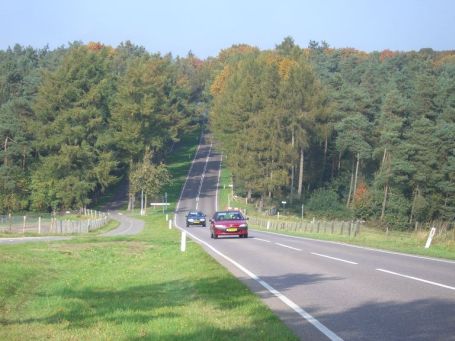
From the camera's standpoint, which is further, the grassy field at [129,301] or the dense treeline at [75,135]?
the dense treeline at [75,135]

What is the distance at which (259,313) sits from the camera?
37.0 feet

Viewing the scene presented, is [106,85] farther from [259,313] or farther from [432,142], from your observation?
[259,313]

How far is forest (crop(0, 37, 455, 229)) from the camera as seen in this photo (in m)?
82.9

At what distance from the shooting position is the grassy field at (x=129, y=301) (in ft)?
32.7

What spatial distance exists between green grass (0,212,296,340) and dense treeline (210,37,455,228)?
62975mm

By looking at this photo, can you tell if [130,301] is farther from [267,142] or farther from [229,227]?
[267,142]

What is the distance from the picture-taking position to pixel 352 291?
14109 mm

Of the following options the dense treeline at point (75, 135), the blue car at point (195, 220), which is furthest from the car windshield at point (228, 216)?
the dense treeline at point (75, 135)

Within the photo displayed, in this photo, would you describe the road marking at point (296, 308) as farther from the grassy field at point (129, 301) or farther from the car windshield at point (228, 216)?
the car windshield at point (228, 216)

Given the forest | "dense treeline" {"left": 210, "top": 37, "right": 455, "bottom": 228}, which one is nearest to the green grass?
"dense treeline" {"left": 210, "top": 37, "right": 455, "bottom": 228}

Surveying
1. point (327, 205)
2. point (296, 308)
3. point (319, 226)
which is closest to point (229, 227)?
point (319, 226)

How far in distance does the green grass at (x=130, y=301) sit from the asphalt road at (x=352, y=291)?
23.8 inches

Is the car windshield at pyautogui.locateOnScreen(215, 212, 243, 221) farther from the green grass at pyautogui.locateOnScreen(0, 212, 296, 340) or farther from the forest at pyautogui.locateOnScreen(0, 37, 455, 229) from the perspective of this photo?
the forest at pyautogui.locateOnScreen(0, 37, 455, 229)

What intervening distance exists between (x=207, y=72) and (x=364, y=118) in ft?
318
